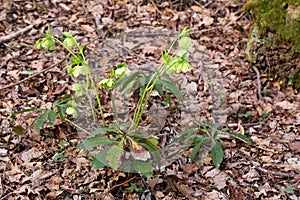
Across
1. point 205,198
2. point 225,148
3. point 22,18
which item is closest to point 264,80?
point 225,148

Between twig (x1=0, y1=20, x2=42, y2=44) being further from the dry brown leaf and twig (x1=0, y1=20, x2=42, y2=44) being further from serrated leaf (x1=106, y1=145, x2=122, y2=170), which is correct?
serrated leaf (x1=106, y1=145, x2=122, y2=170)

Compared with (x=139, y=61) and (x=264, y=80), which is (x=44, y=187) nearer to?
(x=139, y=61)

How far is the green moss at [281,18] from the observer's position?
3047 mm

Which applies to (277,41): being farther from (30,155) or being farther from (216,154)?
(30,155)

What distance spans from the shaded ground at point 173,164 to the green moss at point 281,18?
321 millimetres

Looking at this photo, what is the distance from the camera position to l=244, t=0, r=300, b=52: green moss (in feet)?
10.00

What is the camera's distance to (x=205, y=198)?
7.57 feet

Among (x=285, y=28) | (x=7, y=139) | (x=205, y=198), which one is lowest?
(x=205, y=198)

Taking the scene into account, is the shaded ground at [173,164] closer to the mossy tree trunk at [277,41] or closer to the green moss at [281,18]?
the mossy tree trunk at [277,41]

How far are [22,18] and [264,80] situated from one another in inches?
83.7

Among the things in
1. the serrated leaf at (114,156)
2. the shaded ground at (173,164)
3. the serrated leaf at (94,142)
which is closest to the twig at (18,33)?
the shaded ground at (173,164)

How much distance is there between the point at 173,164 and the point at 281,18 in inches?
59.0

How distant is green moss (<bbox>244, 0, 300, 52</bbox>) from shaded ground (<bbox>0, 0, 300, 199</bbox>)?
32cm

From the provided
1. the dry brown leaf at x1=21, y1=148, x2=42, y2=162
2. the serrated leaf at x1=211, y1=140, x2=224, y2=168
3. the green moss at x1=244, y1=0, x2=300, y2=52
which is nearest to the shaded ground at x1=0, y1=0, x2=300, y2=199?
the dry brown leaf at x1=21, y1=148, x2=42, y2=162
